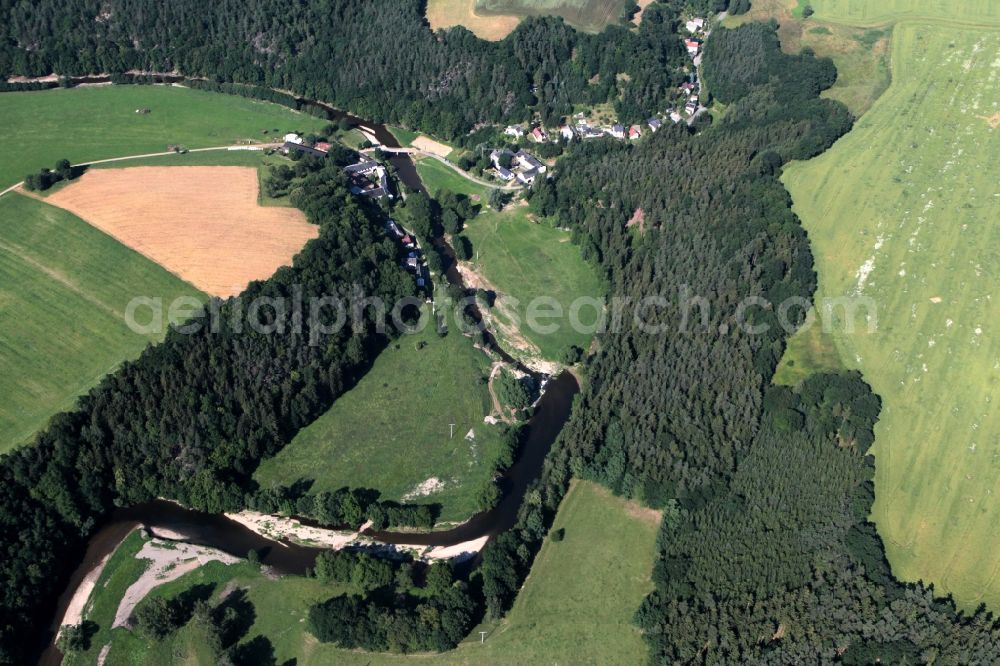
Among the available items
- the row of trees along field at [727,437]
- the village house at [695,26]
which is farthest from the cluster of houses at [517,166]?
the village house at [695,26]

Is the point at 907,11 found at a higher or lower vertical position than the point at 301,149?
higher

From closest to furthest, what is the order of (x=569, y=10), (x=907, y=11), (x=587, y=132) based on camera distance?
1. (x=587, y=132)
2. (x=569, y=10)
3. (x=907, y=11)

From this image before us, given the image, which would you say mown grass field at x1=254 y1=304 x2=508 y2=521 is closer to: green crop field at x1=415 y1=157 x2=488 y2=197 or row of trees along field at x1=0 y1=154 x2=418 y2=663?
row of trees along field at x1=0 y1=154 x2=418 y2=663

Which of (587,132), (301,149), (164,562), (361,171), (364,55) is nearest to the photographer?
(164,562)

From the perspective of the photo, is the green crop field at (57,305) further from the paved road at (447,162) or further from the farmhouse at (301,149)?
the paved road at (447,162)

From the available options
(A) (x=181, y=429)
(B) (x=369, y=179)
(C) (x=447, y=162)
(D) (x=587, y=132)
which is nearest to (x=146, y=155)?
(B) (x=369, y=179)

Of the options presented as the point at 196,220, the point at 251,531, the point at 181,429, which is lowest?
the point at 251,531

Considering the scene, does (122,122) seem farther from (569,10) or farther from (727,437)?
(727,437)

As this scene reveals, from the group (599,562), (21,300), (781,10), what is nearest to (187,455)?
(21,300)
